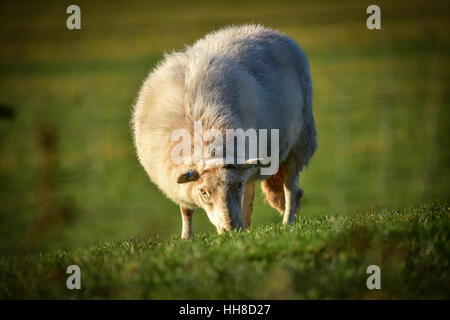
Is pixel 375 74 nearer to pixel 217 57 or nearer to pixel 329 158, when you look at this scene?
pixel 329 158

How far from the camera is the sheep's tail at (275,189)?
30.1 feet

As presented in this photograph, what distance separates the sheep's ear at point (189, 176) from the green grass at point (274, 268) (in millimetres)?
1244

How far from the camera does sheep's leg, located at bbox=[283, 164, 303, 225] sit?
896 cm

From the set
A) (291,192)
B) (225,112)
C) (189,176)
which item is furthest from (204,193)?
(291,192)

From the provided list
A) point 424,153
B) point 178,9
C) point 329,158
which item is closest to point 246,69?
point 424,153

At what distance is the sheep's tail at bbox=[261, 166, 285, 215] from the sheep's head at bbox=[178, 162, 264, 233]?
2.24 meters

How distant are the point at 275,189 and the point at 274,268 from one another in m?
4.34

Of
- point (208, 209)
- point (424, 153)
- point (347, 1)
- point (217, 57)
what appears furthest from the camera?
point (347, 1)

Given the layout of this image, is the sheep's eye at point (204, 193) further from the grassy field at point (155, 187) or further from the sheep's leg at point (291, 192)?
the sheep's leg at point (291, 192)

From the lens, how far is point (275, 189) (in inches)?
362

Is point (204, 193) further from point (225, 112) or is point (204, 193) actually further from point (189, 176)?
point (225, 112)

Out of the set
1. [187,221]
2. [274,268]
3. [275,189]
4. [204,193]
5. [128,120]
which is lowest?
[187,221]
